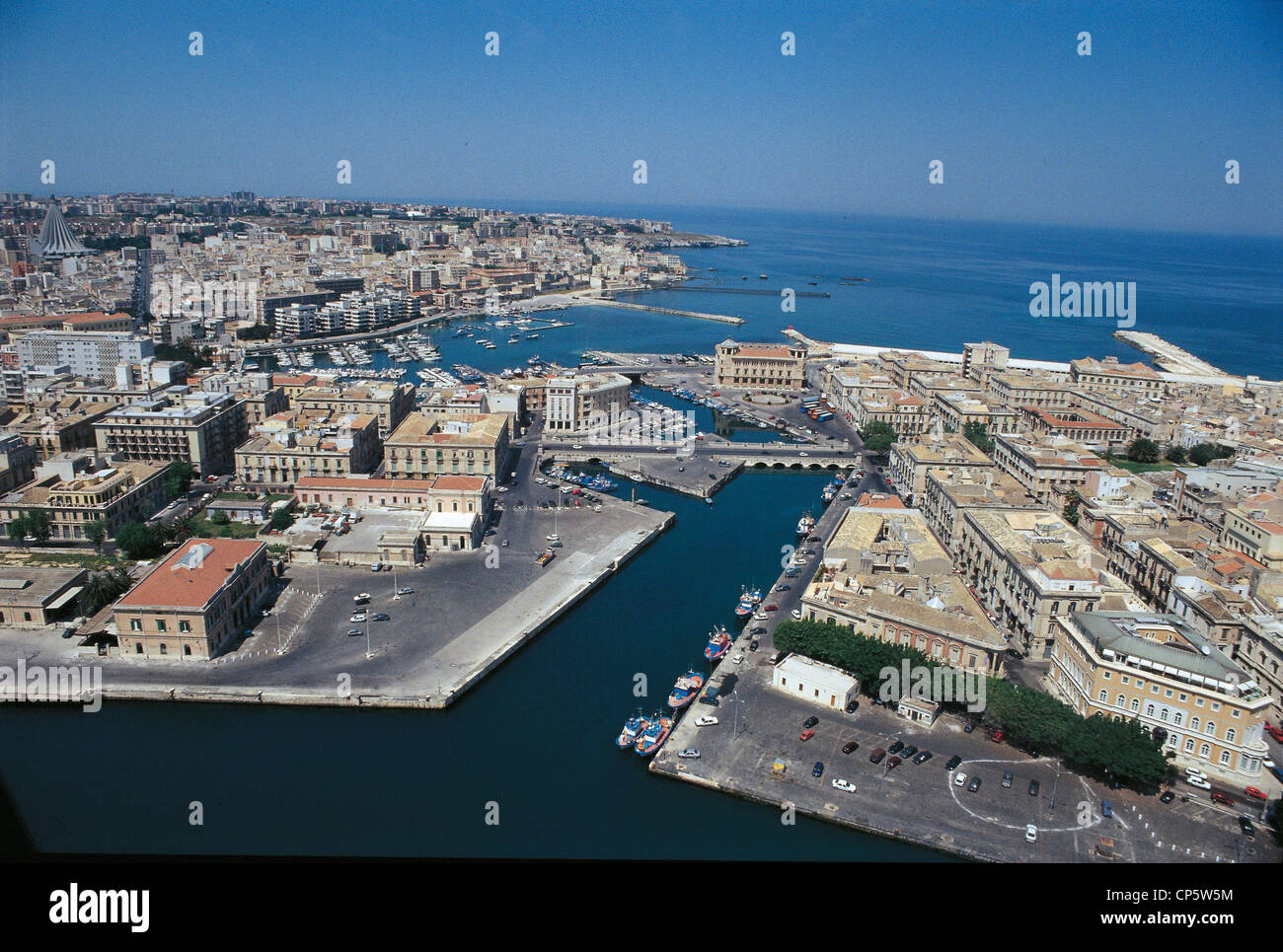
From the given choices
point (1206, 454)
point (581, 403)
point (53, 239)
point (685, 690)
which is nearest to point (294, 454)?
point (581, 403)

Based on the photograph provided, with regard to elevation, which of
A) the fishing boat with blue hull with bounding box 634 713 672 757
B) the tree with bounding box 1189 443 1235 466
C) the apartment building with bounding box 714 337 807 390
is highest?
the apartment building with bounding box 714 337 807 390

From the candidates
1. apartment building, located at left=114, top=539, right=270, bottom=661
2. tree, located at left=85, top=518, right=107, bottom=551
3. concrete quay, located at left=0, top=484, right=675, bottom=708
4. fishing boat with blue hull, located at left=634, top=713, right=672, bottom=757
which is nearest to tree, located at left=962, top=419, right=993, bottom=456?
concrete quay, located at left=0, top=484, right=675, bottom=708

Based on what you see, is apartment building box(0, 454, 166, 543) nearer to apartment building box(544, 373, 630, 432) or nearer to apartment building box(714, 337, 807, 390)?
apartment building box(544, 373, 630, 432)

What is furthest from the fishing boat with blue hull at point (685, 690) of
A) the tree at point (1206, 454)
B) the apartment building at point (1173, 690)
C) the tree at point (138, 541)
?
the tree at point (1206, 454)

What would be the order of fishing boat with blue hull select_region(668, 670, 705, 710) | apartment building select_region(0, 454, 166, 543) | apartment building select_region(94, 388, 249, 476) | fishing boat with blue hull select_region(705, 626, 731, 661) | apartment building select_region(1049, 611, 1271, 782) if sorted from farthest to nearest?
1. apartment building select_region(94, 388, 249, 476)
2. apartment building select_region(0, 454, 166, 543)
3. fishing boat with blue hull select_region(705, 626, 731, 661)
4. fishing boat with blue hull select_region(668, 670, 705, 710)
5. apartment building select_region(1049, 611, 1271, 782)

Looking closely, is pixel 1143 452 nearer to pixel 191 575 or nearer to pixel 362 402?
pixel 362 402

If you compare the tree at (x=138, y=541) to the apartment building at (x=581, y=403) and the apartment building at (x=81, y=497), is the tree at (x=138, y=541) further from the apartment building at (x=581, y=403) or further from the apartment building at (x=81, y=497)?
the apartment building at (x=581, y=403)
